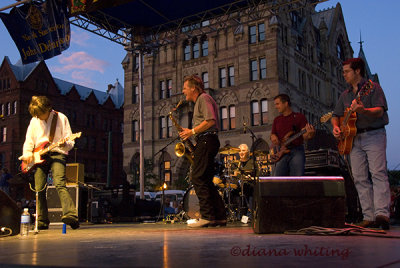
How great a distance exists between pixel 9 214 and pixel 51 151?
1.27 m

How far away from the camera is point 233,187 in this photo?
10.3 metres

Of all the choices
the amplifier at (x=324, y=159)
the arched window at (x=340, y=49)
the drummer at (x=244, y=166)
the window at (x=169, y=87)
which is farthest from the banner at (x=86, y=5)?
the arched window at (x=340, y=49)

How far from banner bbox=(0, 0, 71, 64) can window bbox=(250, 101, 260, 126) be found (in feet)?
73.1

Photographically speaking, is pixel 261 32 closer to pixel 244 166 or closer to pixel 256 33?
pixel 256 33

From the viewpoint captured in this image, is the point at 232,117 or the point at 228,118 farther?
the point at 228,118

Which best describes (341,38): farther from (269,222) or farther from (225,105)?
(269,222)

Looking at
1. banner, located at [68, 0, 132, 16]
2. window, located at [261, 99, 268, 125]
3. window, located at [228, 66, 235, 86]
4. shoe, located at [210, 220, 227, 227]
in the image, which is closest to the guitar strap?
shoe, located at [210, 220, 227, 227]

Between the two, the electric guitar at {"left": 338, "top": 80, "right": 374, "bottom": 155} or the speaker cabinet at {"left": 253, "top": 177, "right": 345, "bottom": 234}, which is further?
the electric guitar at {"left": 338, "top": 80, "right": 374, "bottom": 155}

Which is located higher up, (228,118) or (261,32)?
(261,32)

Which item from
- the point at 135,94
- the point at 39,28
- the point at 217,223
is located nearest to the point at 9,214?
the point at 217,223

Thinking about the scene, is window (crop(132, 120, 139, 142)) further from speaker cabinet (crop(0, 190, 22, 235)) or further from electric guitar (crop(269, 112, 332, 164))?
speaker cabinet (crop(0, 190, 22, 235))

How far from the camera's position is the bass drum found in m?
10.5

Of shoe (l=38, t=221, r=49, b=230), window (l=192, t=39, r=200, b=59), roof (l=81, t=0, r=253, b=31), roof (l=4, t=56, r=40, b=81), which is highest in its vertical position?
roof (l=4, t=56, r=40, b=81)

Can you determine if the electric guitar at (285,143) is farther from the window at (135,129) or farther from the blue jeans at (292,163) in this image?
the window at (135,129)
